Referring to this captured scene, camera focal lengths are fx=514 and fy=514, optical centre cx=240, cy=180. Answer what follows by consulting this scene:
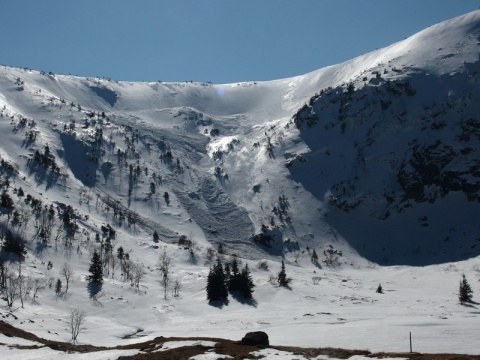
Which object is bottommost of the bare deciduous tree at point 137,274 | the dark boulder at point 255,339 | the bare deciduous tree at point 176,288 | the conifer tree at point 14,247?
the dark boulder at point 255,339

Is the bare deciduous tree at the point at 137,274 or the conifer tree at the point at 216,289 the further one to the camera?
the bare deciduous tree at the point at 137,274

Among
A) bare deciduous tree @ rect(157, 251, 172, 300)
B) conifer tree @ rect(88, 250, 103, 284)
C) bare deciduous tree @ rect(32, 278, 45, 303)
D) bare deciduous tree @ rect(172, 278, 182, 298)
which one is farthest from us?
bare deciduous tree @ rect(157, 251, 172, 300)

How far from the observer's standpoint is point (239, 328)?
298ft

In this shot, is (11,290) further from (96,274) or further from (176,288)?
(176,288)

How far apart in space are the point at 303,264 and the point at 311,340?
13140 centimetres

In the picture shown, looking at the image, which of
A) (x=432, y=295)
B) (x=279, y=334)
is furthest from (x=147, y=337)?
(x=432, y=295)

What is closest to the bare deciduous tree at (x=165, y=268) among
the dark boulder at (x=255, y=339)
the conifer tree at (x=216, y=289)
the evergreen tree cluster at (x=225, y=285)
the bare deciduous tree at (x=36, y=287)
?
the conifer tree at (x=216, y=289)

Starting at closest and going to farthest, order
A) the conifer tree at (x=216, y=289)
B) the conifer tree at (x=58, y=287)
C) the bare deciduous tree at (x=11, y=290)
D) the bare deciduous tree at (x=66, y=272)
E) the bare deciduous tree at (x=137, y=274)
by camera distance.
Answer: the bare deciduous tree at (x=11, y=290), the conifer tree at (x=58, y=287), the bare deciduous tree at (x=66, y=272), the conifer tree at (x=216, y=289), the bare deciduous tree at (x=137, y=274)

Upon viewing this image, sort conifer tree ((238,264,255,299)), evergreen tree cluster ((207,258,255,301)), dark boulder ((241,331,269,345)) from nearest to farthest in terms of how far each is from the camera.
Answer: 1. dark boulder ((241,331,269,345))
2. evergreen tree cluster ((207,258,255,301))
3. conifer tree ((238,264,255,299))

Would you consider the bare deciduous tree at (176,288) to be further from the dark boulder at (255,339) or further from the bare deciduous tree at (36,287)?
the dark boulder at (255,339)

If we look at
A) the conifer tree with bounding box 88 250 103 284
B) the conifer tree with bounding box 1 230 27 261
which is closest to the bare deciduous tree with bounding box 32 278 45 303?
the conifer tree with bounding box 88 250 103 284

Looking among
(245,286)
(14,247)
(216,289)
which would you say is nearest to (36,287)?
(14,247)

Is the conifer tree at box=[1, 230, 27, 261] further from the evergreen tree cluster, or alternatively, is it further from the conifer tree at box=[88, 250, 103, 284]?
the evergreen tree cluster

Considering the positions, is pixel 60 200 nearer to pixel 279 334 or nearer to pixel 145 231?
pixel 145 231
